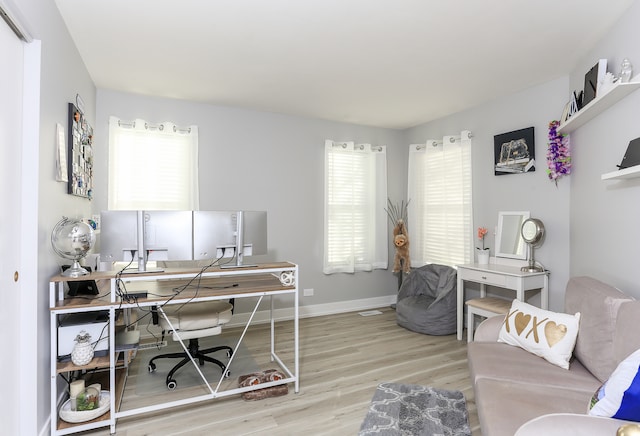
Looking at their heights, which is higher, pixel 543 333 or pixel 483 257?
pixel 483 257

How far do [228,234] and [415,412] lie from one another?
173cm

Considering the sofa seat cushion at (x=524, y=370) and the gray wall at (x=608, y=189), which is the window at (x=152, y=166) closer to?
the sofa seat cushion at (x=524, y=370)

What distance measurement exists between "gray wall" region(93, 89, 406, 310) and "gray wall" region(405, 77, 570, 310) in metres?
1.32

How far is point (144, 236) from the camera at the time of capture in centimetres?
233

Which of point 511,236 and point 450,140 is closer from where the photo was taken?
point 511,236

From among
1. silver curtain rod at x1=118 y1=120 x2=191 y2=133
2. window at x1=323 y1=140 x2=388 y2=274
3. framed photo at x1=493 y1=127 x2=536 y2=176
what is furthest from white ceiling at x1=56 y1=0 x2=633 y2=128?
window at x1=323 y1=140 x2=388 y2=274

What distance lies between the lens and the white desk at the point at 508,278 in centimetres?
312

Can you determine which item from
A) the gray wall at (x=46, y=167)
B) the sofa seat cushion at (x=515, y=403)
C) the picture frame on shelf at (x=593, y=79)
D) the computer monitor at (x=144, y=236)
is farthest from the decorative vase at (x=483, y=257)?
the gray wall at (x=46, y=167)

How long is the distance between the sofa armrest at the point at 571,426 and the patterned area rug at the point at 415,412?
3.06ft

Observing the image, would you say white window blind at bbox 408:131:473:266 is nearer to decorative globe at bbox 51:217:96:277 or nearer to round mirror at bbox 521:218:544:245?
round mirror at bbox 521:218:544:245

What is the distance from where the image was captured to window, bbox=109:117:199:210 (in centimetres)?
353

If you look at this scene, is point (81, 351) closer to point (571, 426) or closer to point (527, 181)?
point (571, 426)

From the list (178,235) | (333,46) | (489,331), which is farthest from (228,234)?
(489,331)

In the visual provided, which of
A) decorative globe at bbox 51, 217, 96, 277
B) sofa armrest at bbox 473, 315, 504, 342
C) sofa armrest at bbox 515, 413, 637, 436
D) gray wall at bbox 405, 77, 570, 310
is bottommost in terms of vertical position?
sofa armrest at bbox 473, 315, 504, 342
